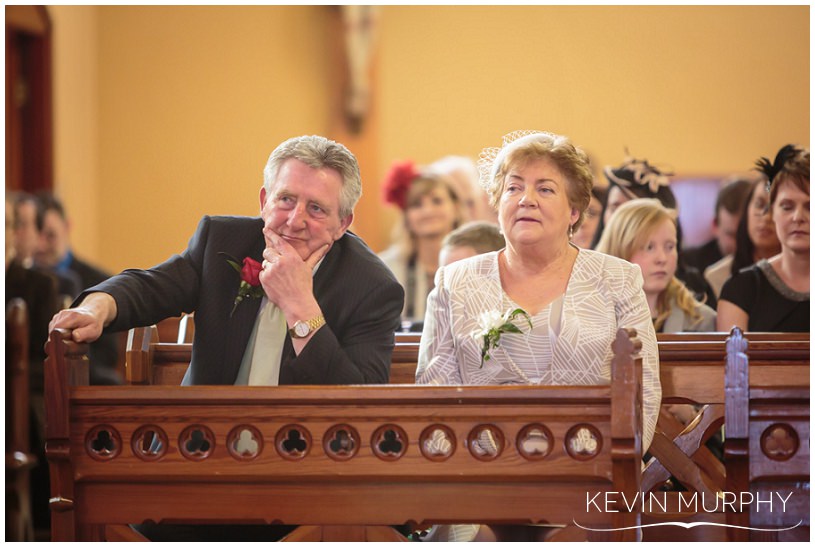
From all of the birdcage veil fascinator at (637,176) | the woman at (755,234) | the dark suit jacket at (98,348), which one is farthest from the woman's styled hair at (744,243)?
the dark suit jacket at (98,348)

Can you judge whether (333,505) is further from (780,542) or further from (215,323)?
(780,542)

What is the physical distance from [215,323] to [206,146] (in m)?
6.17

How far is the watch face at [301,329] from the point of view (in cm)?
268

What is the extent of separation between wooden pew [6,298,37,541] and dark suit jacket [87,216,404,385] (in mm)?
2470

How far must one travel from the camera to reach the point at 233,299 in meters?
2.84

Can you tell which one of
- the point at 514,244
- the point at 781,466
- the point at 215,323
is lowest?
the point at 781,466

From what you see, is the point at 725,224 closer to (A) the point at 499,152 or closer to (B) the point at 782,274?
(B) the point at 782,274

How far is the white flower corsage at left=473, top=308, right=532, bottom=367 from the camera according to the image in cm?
271

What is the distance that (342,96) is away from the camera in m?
9.11

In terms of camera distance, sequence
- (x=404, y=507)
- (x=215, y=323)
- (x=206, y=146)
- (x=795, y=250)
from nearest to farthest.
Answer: (x=404, y=507), (x=215, y=323), (x=795, y=250), (x=206, y=146)

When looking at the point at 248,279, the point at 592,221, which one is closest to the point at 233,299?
the point at 248,279

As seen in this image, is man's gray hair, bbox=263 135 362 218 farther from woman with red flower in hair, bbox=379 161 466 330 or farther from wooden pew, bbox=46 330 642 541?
woman with red flower in hair, bbox=379 161 466 330

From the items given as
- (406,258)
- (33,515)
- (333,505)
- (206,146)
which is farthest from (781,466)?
(206,146)

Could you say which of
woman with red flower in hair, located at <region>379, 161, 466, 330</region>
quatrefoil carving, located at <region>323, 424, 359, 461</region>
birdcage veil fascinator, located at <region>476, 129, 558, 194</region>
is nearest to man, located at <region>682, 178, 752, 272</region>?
woman with red flower in hair, located at <region>379, 161, 466, 330</region>
